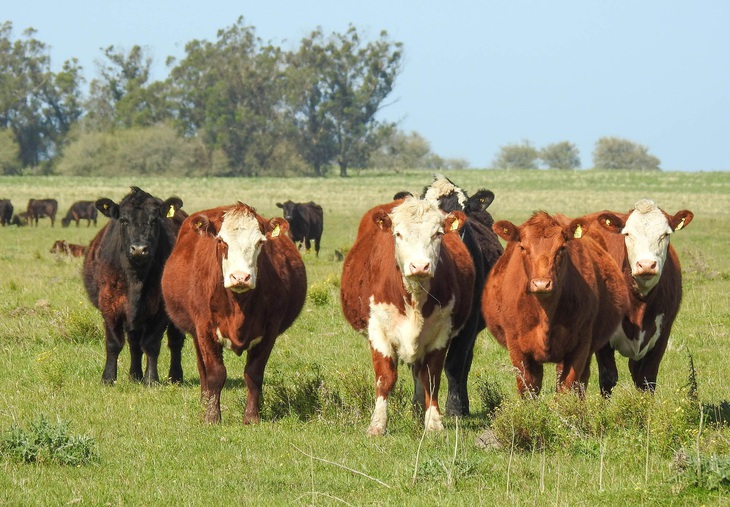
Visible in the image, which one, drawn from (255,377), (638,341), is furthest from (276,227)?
(638,341)

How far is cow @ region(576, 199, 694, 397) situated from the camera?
364 inches

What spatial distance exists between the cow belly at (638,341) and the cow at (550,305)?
456 millimetres

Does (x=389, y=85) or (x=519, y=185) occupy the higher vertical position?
(x=389, y=85)

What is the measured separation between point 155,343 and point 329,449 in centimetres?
390

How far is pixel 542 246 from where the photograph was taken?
8297mm

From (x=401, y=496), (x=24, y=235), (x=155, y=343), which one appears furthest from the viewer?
(x=24, y=235)

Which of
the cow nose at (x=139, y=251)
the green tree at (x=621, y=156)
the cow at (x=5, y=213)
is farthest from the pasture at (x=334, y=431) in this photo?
the green tree at (x=621, y=156)

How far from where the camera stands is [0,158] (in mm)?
101375

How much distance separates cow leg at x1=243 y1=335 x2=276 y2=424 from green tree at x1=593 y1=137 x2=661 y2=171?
447ft

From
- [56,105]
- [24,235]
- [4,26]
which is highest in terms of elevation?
[4,26]

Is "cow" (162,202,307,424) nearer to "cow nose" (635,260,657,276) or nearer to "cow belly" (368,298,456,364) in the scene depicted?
"cow belly" (368,298,456,364)

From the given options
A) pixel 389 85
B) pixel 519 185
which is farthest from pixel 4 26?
pixel 519 185

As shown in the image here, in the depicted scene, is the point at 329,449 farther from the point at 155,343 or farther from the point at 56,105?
the point at 56,105

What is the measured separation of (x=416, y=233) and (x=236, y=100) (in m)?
94.1
